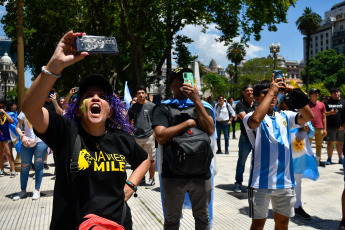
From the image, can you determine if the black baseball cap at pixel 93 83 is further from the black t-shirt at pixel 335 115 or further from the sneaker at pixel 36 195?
the black t-shirt at pixel 335 115

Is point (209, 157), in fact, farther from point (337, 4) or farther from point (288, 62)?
point (288, 62)

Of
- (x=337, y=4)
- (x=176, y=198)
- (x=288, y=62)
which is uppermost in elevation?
(x=337, y=4)

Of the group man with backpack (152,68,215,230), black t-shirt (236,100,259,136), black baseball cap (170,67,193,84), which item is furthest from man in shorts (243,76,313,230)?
black t-shirt (236,100,259,136)

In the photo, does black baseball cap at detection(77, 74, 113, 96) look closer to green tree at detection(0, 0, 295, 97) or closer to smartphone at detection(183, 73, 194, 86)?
smartphone at detection(183, 73, 194, 86)

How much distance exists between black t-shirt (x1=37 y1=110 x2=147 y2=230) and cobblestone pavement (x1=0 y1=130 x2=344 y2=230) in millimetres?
2424

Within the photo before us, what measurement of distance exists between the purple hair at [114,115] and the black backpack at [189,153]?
0.61 m

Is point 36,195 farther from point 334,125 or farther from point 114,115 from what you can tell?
point 334,125

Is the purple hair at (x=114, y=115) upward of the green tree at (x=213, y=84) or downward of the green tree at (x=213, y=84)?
downward

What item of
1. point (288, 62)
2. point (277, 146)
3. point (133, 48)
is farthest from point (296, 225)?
point (288, 62)

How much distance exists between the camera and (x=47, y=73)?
1586 mm

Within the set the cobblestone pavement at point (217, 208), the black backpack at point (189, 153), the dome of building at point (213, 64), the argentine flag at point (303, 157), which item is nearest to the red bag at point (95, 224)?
the black backpack at point (189, 153)

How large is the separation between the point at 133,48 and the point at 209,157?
539 inches

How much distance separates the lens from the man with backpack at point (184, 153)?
9.19 ft

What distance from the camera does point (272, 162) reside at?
2.95 meters
